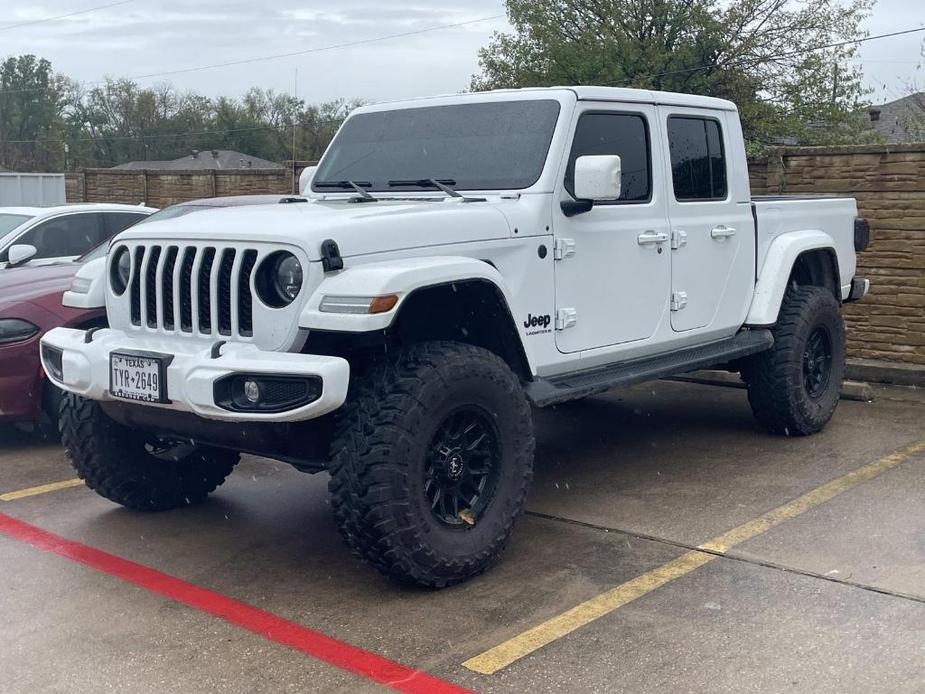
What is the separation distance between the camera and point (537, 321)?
4922 millimetres

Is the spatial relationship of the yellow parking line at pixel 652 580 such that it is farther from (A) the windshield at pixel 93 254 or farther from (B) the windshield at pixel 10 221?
(B) the windshield at pixel 10 221

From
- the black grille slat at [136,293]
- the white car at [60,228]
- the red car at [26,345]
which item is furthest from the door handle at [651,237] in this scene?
the white car at [60,228]

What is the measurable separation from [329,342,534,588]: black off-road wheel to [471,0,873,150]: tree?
2767 centimetres

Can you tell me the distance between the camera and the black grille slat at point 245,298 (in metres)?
4.25

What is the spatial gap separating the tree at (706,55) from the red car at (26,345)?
26309mm

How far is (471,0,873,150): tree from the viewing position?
31594mm

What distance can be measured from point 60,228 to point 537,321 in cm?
495

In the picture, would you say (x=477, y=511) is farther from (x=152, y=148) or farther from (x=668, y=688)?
(x=152, y=148)

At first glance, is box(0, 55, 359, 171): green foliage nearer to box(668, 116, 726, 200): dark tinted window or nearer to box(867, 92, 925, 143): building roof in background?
box(867, 92, 925, 143): building roof in background

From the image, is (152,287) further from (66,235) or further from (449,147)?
(66,235)

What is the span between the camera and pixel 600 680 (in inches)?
139

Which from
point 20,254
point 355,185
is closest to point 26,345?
point 20,254

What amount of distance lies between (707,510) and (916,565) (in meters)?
1.09

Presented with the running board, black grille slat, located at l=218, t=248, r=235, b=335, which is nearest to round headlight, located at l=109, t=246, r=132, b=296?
black grille slat, located at l=218, t=248, r=235, b=335
